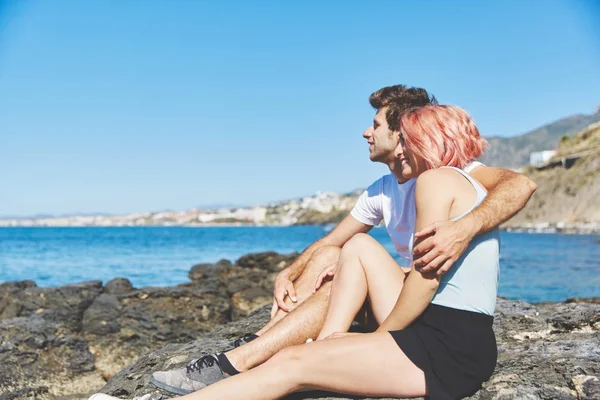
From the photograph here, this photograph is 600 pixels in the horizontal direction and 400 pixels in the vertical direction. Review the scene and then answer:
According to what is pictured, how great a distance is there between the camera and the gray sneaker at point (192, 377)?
11.4ft

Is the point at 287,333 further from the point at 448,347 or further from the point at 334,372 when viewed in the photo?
the point at 448,347

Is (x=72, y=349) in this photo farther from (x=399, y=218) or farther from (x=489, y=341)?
(x=489, y=341)

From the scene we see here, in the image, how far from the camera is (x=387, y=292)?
363cm

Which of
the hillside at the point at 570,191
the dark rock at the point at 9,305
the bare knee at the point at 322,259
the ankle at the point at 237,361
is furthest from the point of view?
the hillside at the point at 570,191

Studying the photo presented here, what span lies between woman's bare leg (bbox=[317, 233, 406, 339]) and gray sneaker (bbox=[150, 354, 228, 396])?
2.19 feet

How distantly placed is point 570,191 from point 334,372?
6868 centimetres

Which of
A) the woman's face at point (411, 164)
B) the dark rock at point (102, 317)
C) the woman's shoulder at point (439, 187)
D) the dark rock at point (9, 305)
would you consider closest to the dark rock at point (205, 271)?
the dark rock at point (9, 305)

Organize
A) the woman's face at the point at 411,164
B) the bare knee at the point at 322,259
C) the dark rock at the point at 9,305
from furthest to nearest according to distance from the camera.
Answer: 1. the dark rock at the point at 9,305
2. the bare knee at the point at 322,259
3. the woman's face at the point at 411,164

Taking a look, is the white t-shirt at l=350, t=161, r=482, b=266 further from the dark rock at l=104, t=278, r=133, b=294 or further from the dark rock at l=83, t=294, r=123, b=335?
the dark rock at l=104, t=278, r=133, b=294

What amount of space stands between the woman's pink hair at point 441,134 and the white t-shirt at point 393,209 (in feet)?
3.68

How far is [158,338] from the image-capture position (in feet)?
27.5

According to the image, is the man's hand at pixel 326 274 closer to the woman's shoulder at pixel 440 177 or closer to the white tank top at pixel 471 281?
the white tank top at pixel 471 281

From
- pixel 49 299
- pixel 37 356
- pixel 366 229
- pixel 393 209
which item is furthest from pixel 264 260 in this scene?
pixel 393 209

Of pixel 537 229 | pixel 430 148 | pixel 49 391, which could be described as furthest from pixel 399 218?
pixel 537 229
